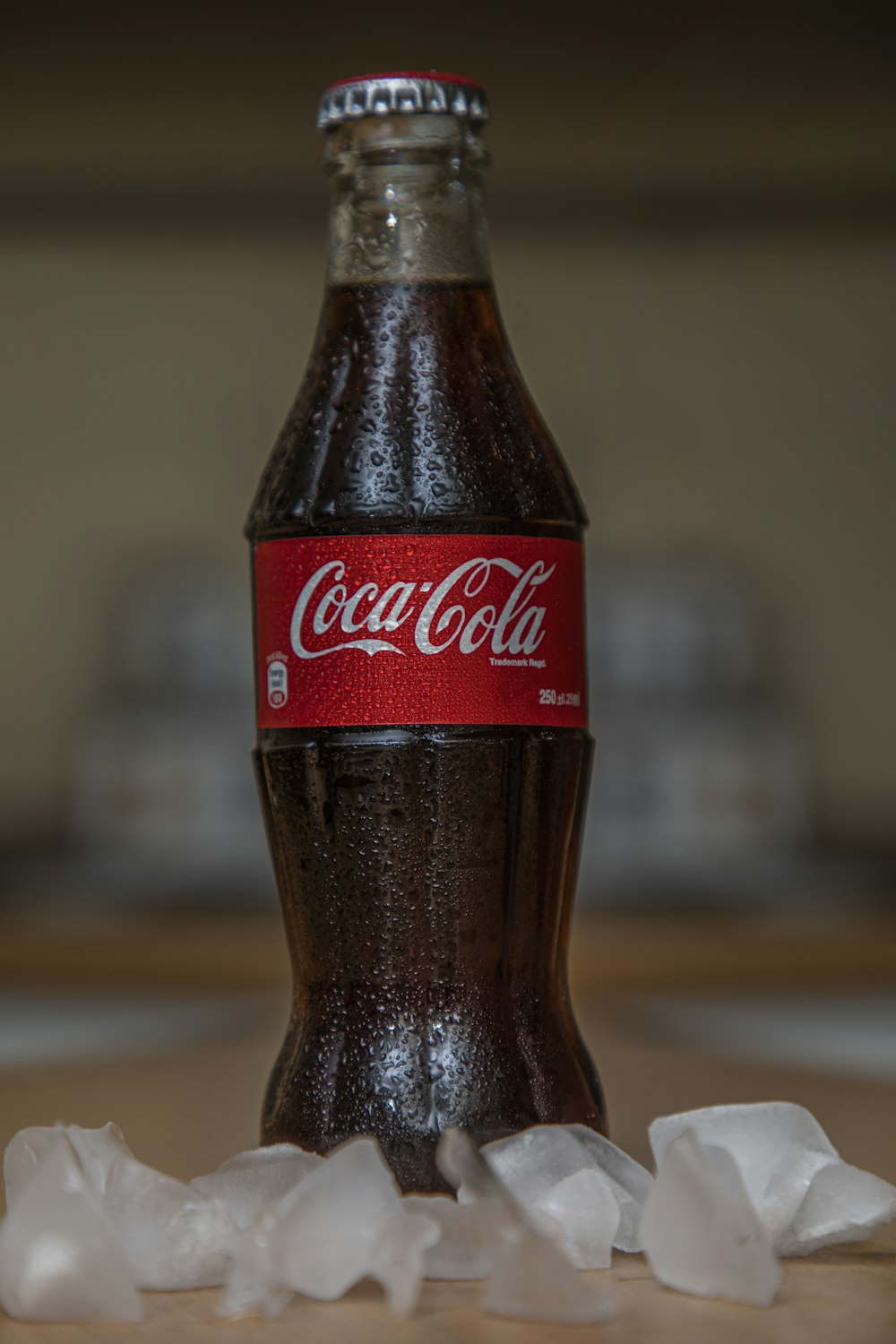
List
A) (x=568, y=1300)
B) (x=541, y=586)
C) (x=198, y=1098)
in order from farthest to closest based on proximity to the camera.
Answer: (x=198, y=1098)
(x=541, y=586)
(x=568, y=1300)

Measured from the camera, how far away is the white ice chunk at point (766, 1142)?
76 cm

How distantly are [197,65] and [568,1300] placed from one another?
2.67m

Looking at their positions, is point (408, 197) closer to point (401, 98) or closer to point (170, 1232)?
point (401, 98)

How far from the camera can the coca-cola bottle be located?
34.9 inches

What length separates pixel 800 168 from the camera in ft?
10.0

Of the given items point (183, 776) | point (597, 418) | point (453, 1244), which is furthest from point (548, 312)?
point (453, 1244)

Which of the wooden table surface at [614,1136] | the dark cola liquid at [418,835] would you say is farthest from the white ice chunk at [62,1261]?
the dark cola liquid at [418,835]

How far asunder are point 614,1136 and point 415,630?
1.15 ft

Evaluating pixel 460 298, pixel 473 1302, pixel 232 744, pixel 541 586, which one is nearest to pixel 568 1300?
pixel 473 1302

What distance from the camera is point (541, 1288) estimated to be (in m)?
0.64

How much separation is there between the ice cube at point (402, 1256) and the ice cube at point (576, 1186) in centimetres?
6

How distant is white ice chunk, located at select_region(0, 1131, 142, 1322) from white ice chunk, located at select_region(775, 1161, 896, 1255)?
0.27 meters

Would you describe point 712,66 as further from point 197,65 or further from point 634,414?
point 197,65

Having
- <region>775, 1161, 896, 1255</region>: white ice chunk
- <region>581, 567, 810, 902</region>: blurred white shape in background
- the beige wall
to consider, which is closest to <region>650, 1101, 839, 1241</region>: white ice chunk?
<region>775, 1161, 896, 1255</region>: white ice chunk
